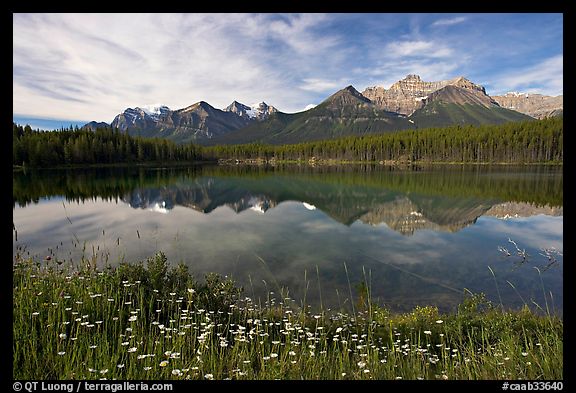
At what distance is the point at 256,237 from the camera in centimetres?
3023

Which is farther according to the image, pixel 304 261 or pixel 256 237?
pixel 256 237

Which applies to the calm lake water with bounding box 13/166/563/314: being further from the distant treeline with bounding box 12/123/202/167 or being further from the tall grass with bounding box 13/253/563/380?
the distant treeline with bounding box 12/123/202/167

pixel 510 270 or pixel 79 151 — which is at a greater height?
pixel 79 151

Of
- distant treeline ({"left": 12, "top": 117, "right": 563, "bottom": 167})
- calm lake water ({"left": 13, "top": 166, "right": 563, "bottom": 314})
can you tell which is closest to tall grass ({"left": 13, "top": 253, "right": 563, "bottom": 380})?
calm lake water ({"left": 13, "top": 166, "right": 563, "bottom": 314})

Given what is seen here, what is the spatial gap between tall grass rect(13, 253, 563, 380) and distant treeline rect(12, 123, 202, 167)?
148409 mm

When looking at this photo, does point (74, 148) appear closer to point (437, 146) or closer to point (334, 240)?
point (334, 240)

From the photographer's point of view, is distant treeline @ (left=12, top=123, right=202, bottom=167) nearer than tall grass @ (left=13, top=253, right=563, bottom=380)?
No

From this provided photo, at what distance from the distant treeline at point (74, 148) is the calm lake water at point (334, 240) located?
10114 cm

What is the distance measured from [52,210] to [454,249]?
49.0 m

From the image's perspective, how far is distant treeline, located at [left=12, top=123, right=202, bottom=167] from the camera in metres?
131
